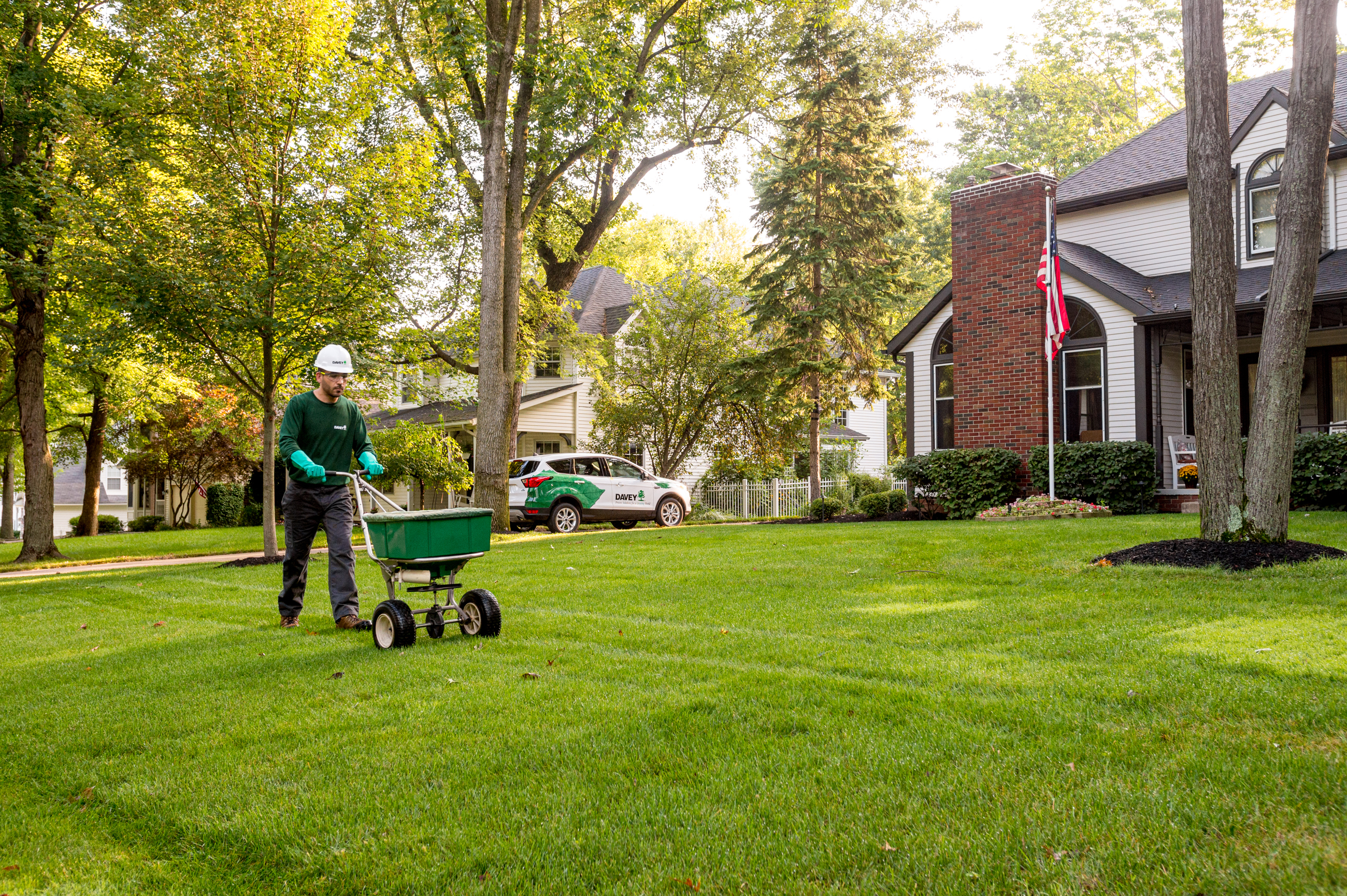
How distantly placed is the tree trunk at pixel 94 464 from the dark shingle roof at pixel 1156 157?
2592 centimetres

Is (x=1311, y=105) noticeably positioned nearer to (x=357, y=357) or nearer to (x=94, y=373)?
(x=357, y=357)

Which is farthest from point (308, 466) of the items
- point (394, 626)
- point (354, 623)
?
point (394, 626)

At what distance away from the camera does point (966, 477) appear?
18.7 metres

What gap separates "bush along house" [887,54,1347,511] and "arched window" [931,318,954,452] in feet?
0.11

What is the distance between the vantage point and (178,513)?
37.7m

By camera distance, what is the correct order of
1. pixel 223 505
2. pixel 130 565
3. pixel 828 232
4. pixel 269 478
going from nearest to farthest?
1. pixel 269 478
2. pixel 130 565
3. pixel 828 232
4. pixel 223 505

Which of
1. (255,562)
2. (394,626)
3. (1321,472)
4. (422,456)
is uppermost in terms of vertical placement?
(422,456)

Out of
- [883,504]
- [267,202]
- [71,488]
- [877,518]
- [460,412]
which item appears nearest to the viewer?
[267,202]

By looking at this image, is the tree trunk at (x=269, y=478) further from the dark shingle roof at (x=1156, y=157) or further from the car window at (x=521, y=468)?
the dark shingle roof at (x=1156, y=157)

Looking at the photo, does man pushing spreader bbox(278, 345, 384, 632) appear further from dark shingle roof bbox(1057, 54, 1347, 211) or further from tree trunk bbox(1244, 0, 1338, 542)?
dark shingle roof bbox(1057, 54, 1347, 211)

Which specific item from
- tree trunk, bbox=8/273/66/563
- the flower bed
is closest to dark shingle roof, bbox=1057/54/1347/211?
the flower bed

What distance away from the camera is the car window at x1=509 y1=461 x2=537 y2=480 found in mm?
20234

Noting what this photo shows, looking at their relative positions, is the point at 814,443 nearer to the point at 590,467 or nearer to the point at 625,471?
the point at 625,471

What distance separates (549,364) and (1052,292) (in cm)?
1627
